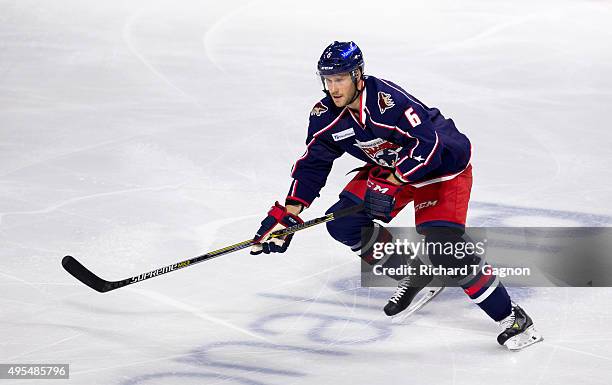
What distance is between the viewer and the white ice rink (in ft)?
12.8

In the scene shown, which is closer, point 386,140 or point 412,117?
point 412,117

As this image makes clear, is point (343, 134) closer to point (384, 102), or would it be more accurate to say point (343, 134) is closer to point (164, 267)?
point (384, 102)

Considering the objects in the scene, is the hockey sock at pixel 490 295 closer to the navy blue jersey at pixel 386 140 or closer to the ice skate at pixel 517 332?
the ice skate at pixel 517 332

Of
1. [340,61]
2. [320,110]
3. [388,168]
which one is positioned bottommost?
[388,168]

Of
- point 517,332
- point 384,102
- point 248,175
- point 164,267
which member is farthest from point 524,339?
point 248,175

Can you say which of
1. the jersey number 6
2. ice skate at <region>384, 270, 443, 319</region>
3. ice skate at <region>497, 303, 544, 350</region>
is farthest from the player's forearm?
ice skate at <region>497, 303, 544, 350</region>

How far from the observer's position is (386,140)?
4.07m

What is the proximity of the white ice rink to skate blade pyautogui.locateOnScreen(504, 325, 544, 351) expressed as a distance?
0.14 ft

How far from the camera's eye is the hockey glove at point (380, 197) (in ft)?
12.9

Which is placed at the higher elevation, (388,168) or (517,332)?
(388,168)

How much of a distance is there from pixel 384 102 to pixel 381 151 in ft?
0.87

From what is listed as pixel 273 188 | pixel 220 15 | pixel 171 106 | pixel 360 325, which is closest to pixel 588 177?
pixel 273 188

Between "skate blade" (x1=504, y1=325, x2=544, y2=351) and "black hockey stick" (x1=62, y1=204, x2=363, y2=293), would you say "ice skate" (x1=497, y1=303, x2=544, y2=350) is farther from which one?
"black hockey stick" (x1=62, y1=204, x2=363, y2=293)

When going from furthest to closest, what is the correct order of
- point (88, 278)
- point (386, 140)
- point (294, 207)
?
1. point (294, 207)
2. point (88, 278)
3. point (386, 140)
